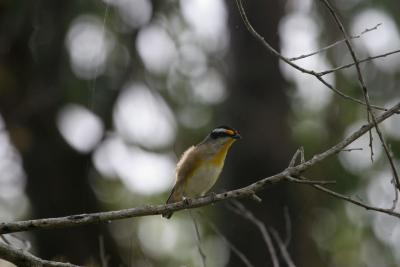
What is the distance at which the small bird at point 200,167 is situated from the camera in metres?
6.79

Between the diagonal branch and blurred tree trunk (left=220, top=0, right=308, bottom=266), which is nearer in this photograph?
the diagonal branch

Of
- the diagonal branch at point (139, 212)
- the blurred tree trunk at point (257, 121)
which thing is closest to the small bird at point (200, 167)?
the diagonal branch at point (139, 212)

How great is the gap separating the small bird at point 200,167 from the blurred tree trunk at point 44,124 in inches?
112

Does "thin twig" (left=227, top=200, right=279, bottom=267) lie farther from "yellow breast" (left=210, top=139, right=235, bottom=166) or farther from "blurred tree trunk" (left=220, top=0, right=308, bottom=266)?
"blurred tree trunk" (left=220, top=0, right=308, bottom=266)

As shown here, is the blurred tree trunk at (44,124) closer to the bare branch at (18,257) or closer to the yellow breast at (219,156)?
the yellow breast at (219,156)

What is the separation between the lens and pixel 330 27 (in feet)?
38.6

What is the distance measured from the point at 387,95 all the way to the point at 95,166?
4.97m

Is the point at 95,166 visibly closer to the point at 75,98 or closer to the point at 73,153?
the point at 73,153

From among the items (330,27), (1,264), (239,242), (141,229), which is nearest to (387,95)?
(330,27)

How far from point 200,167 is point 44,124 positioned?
4.44 m

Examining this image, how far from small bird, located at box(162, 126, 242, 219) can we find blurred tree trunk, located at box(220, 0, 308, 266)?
13.3 ft

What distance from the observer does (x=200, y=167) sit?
679 centimetres

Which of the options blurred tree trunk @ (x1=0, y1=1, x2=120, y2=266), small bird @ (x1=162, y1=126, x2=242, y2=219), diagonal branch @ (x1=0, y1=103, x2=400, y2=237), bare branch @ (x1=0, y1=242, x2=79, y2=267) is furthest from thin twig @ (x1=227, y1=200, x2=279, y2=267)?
blurred tree trunk @ (x1=0, y1=1, x2=120, y2=266)

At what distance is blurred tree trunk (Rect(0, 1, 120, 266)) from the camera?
9.86 metres
